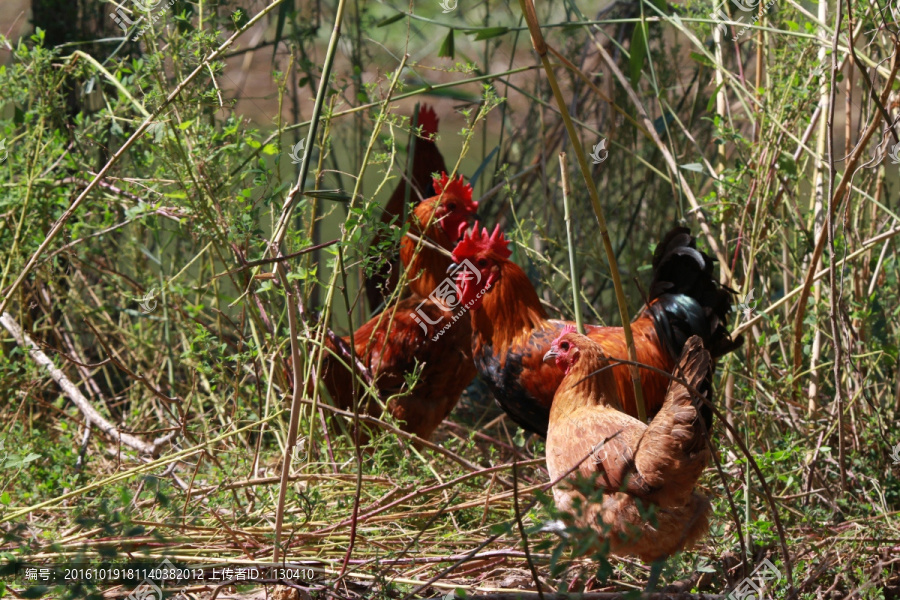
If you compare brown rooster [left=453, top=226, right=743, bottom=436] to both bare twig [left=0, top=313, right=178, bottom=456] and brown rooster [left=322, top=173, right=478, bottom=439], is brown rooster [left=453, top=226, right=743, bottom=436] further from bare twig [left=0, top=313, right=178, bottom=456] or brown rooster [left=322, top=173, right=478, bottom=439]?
bare twig [left=0, top=313, right=178, bottom=456]

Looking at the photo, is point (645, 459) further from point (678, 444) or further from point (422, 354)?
point (422, 354)

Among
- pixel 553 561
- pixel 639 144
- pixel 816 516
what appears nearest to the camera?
pixel 553 561

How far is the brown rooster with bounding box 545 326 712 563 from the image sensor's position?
6.61ft

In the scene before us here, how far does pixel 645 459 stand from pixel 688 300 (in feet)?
3.26

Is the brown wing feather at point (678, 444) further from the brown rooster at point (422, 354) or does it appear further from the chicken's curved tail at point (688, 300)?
the brown rooster at point (422, 354)

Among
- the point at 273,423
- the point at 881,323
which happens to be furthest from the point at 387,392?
the point at 881,323

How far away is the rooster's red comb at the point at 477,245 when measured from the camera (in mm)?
3162

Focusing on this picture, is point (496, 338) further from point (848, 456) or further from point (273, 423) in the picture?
point (848, 456)

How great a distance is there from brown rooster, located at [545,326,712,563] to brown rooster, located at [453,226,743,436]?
25.1 inches

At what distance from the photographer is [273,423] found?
307 cm

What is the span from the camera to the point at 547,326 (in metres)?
3.10

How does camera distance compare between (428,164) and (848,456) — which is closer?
(848,456)

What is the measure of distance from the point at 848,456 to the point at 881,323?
551mm

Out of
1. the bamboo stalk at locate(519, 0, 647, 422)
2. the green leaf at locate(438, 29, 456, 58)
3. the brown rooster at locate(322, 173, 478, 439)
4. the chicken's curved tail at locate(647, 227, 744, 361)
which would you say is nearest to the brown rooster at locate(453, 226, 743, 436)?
the chicken's curved tail at locate(647, 227, 744, 361)
